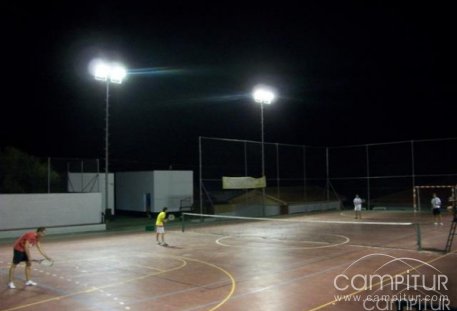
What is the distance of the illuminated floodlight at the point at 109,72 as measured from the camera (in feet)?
101

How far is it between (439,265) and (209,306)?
27.9 ft

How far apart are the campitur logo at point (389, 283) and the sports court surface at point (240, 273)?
0.03 m

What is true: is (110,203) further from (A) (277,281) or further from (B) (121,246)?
(A) (277,281)

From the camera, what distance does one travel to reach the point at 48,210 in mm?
29516

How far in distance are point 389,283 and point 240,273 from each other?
4469mm

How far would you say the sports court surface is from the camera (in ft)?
38.1

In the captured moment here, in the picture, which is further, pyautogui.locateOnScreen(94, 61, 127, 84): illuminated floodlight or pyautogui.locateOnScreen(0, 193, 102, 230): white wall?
pyautogui.locateOnScreen(94, 61, 127, 84): illuminated floodlight

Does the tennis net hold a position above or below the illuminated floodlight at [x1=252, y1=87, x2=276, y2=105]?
below

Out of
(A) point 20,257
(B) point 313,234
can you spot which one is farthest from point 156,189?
(A) point 20,257

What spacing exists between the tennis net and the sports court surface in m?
0.08

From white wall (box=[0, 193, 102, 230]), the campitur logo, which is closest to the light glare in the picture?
white wall (box=[0, 193, 102, 230])

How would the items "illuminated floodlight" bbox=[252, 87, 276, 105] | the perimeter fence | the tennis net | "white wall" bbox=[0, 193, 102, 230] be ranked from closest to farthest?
the tennis net, "white wall" bbox=[0, 193, 102, 230], "illuminated floodlight" bbox=[252, 87, 276, 105], the perimeter fence

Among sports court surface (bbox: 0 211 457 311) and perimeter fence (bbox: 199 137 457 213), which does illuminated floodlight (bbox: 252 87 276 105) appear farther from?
sports court surface (bbox: 0 211 457 311)

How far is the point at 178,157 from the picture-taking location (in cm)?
5488
